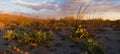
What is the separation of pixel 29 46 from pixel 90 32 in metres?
2.64

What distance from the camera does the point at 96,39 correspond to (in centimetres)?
1257

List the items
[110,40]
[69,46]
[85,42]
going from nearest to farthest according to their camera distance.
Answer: [85,42]
[69,46]
[110,40]

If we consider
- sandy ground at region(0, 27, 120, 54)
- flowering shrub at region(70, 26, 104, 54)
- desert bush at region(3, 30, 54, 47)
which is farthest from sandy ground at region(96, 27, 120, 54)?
desert bush at region(3, 30, 54, 47)

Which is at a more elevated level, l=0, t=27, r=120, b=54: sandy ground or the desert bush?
the desert bush

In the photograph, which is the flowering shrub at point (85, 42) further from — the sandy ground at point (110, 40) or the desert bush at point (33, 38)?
the desert bush at point (33, 38)

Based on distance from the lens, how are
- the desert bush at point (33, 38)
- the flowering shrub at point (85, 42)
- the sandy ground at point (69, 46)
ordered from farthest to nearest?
1. the desert bush at point (33, 38)
2. the sandy ground at point (69, 46)
3. the flowering shrub at point (85, 42)

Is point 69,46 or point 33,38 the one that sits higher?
point 33,38

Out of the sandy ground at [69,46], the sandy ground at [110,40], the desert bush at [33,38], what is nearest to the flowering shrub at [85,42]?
the sandy ground at [69,46]

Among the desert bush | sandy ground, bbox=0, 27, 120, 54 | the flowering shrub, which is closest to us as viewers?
the flowering shrub

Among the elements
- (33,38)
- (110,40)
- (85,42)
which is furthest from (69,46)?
(110,40)

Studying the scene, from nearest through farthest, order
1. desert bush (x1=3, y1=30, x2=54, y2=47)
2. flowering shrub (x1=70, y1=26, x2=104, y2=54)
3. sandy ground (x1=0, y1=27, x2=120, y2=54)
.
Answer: flowering shrub (x1=70, y1=26, x2=104, y2=54) → sandy ground (x1=0, y1=27, x2=120, y2=54) → desert bush (x1=3, y1=30, x2=54, y2=47)

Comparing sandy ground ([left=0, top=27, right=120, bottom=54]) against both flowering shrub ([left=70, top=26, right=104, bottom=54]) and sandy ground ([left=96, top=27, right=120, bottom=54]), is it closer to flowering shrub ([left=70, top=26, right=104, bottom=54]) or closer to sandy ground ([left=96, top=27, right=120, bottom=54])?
sandy ground ([left=96, top=27, right=120, bottom=54])

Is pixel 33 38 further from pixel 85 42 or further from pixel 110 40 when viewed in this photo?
pixel 110 40

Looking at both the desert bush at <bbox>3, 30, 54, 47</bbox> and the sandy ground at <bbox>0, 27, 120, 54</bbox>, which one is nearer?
the sandy ground at <bbox>0, 27, 120, 54</bbox>
